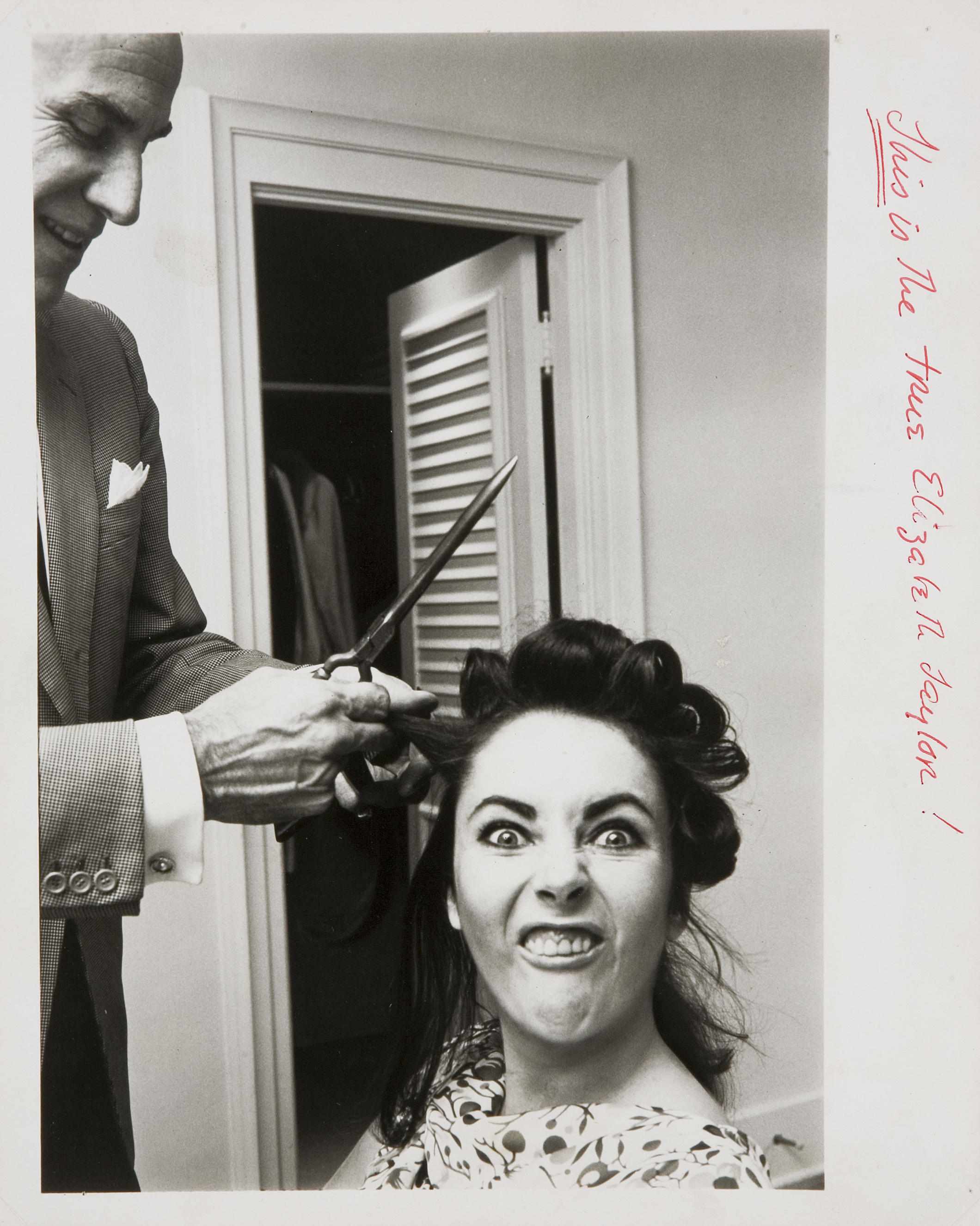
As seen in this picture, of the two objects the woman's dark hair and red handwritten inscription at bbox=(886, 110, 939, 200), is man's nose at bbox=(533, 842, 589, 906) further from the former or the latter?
red handwritten inscription at bbox=(886, 110, 939, 200)

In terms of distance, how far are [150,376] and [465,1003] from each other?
0.67 m

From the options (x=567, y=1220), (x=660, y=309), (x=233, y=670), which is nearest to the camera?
(x=567, y=1220)

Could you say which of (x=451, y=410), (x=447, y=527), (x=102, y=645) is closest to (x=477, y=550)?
(x=447, y=527)

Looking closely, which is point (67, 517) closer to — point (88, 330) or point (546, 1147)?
point (88, 330)

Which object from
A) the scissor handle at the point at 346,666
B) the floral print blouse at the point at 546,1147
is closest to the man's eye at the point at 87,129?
the scissor handle at the point at 346,666

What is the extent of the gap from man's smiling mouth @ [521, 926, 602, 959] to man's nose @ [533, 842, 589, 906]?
1.0 inches

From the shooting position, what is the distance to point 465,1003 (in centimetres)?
96

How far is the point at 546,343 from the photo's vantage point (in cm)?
113

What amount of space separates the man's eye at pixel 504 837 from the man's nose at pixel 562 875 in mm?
23

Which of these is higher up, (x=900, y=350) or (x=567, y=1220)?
(x=900, y=350)

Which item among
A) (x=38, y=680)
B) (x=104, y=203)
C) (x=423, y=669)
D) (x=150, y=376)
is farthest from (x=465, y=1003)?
(x=104, y=203)

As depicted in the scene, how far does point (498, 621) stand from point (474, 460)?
0.17m

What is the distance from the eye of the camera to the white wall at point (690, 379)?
3.27ft

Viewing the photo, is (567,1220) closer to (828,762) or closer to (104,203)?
(828,762)
